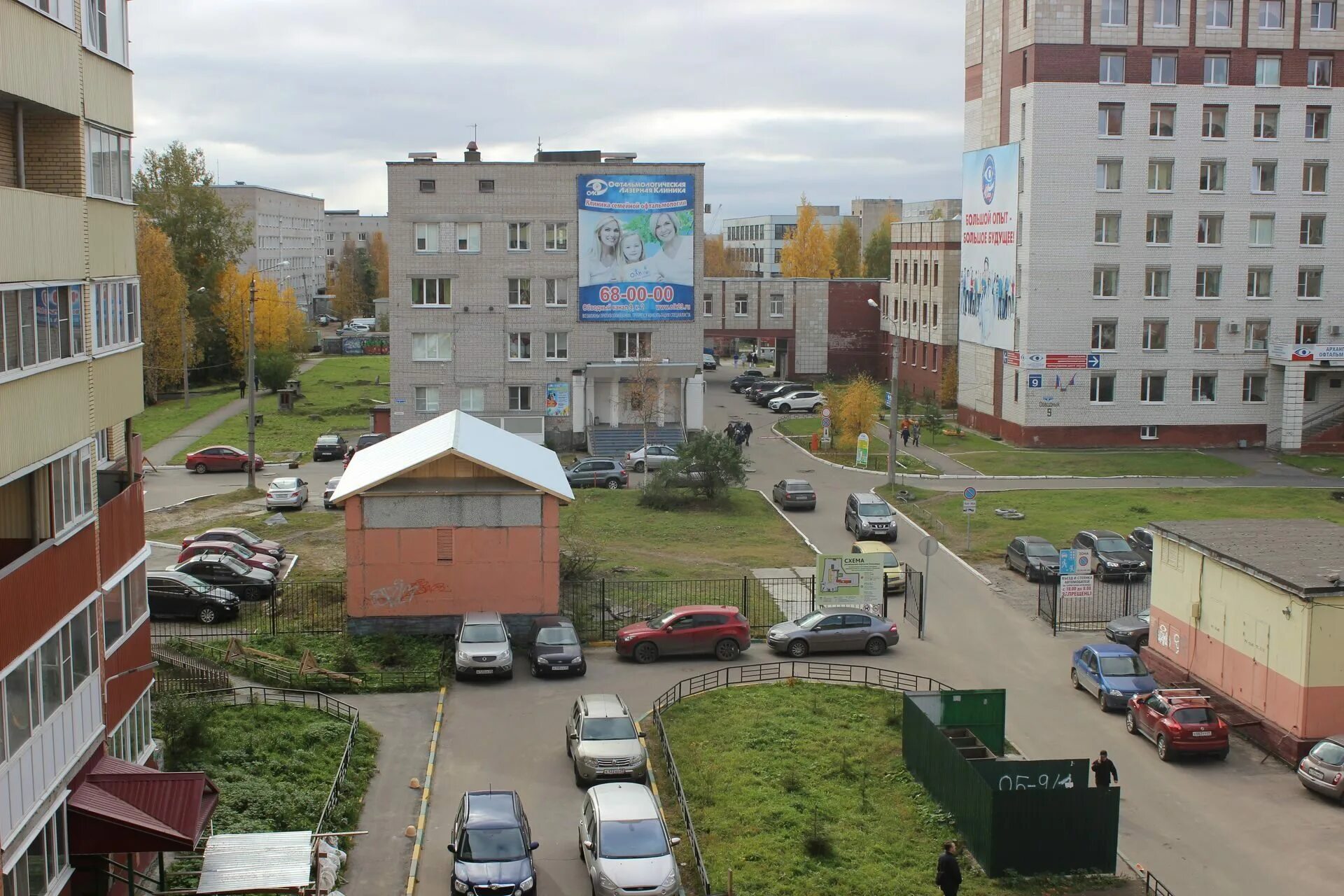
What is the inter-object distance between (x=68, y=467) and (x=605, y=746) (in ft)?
32.2

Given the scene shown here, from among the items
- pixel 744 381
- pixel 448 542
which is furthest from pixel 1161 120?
pixel 448 542

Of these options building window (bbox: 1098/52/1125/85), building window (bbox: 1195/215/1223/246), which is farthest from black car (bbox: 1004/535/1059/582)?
building window (bbox: 1098/52/1125/85)

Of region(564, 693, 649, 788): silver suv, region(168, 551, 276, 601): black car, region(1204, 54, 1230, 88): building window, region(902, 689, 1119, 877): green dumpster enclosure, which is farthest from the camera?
region(1204, 54, 1230, 88): building window

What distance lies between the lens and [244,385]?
81.1 metres

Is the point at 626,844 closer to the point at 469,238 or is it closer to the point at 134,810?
the point at 134,810

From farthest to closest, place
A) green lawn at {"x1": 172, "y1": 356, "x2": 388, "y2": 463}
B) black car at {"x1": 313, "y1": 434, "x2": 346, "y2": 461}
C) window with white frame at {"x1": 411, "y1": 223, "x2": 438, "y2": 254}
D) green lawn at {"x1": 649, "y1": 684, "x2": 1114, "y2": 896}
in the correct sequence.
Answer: green lawn at {"x1": 172, "y1": 356, "x2": 388, "y2": 463}
window with white frame at {"x1": 411, "y1": 223, "x2": 438, "y2": 254}
black car at {"x1": 313, "y1": 434, "x2": 346, "y2": 461}
green lawn at {"x1": 649, "y1": 684, "x2": 1114, "y2": 896}

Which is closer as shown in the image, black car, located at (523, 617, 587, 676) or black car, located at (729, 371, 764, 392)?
black car, located at (523, 617, 587, 676)

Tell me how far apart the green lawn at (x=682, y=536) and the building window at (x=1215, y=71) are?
28.0 meters

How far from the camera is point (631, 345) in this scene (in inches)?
2334

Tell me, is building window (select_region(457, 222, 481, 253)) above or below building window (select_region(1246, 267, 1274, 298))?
above

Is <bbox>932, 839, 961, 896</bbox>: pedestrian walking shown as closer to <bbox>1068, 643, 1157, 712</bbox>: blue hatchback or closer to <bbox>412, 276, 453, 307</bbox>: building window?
<bbox>1068, 643, 1157, 712</bbox>: blue hatchback

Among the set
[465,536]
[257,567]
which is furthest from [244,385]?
[465,536]

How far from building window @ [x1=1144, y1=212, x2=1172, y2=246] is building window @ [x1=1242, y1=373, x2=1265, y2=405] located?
695cm

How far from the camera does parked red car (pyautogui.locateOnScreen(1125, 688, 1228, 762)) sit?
22922mm
